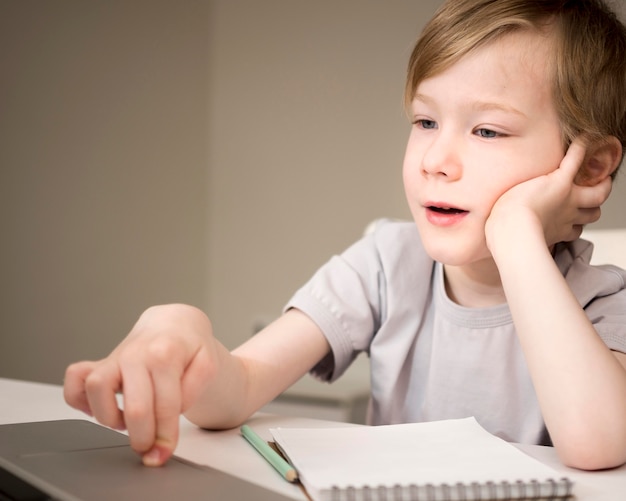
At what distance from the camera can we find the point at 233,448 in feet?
2.29

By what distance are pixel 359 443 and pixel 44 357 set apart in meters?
1.98

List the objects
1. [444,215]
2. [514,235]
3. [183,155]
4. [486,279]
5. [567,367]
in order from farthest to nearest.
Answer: [183,155] → [486,279] → [444,215] → [514,235] → [567,367]

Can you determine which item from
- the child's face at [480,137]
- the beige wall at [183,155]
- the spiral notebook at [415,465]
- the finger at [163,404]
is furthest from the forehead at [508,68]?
the beige wall at [183,155]

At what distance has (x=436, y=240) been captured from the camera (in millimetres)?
934

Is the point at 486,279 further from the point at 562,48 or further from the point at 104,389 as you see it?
the point at 104,389

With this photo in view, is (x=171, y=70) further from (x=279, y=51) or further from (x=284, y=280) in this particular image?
(x=284, y=280)

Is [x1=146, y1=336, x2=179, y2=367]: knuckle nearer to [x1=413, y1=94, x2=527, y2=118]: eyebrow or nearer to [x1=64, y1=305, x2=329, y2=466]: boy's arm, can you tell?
[x1=64, y1=305, x2=329, y2=466]: boy's arm

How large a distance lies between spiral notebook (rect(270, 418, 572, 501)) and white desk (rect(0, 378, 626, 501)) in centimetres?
3

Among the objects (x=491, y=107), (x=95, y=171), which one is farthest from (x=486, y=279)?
(x=95, y=171)

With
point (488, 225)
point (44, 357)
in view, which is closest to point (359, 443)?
point (488, 225)

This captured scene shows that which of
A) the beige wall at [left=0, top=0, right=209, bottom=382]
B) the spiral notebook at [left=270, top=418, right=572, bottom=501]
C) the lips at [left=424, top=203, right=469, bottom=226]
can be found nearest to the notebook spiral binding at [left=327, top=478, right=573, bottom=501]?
the spiral notebook at [left=270, top=418, right=572, bottom=501]

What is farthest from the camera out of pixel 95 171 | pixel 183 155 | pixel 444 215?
pixel 183 155

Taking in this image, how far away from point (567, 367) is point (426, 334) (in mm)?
352

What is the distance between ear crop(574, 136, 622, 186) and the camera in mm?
1011
